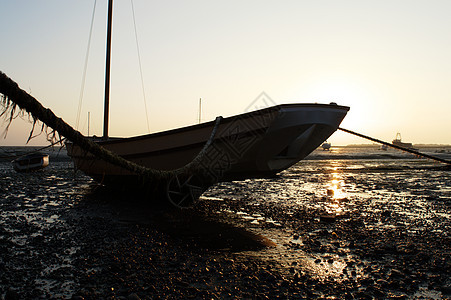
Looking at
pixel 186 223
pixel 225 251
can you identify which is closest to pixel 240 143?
pixel 186 223

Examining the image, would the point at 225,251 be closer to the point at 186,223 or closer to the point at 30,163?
the point at 186,223

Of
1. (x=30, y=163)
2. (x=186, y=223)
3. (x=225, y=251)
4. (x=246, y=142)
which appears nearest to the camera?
(x=225, y=251)

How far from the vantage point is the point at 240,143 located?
848 centimetres

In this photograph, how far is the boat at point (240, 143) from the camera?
26.3 feet

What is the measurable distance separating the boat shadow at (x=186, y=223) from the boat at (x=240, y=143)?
0.72 m

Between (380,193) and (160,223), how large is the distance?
9669 millimetres

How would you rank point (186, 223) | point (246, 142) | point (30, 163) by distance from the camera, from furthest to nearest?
1. point (30, 163)
2. point (246, 142)
3. point (186, 223)

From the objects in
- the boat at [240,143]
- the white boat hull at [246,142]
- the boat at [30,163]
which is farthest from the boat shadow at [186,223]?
the boat at [30,163]

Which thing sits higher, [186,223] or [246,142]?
[246,142]

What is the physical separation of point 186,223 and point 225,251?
7.85 ft

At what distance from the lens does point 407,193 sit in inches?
524

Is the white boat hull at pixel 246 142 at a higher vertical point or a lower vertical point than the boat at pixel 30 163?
higher

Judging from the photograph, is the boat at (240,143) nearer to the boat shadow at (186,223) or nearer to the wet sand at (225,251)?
the boat shadow at (186,223)

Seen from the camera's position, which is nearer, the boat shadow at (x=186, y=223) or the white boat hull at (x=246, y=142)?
the boat shadow at (x=186, y=223)
